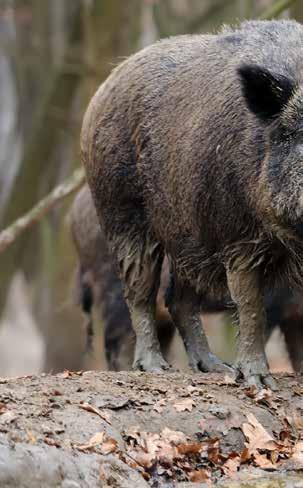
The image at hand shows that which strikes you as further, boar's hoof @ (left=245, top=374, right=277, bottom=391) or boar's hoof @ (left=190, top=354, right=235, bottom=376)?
boar's hoof @ (left=190, top=354, right=235, bottom=376)

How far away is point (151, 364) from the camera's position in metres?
8.46

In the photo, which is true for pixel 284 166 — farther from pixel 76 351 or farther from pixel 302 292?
pixel 76 351

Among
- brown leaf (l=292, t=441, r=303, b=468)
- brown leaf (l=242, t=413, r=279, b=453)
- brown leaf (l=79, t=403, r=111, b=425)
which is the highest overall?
brown leaf (l=79, t=403, r=111, b=425)

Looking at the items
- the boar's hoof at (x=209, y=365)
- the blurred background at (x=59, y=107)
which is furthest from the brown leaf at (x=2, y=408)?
the blurred background at (x=59, y=107)

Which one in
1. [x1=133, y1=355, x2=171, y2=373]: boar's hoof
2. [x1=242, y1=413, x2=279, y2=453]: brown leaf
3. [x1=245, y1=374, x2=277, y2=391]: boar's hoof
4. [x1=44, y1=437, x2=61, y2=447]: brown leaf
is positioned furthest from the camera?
[x1=133, y1=355, x2=171, y2=373]: boar's hoof

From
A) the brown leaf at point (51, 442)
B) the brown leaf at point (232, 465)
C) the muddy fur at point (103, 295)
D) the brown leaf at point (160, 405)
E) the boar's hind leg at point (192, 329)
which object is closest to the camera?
the brown leaf at point (51, 442)

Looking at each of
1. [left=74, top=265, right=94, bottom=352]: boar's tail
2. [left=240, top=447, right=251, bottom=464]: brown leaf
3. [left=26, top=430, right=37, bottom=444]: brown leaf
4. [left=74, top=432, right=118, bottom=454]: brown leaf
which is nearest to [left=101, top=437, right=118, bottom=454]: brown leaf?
[left=74, top=432, right=118, bottom=454]: brown leaf

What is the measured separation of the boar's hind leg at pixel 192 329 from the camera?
8.59 metres

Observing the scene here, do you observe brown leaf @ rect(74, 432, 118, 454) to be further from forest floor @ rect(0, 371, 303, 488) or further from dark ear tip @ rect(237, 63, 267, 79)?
dark ear tip @ rect(237, 63, 267, 79)

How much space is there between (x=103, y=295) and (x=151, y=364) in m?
3.49

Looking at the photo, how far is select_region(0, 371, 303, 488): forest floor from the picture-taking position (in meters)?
5.64

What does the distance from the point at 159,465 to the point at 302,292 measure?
2.47 metres

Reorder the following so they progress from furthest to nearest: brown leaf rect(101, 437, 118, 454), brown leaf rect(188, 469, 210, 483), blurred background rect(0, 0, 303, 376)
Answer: blurred background rect(0, 0, 303, 376), brown leaf rect(188, 469, 210, 483), brown leaf rect(101, 437, 118, 454)

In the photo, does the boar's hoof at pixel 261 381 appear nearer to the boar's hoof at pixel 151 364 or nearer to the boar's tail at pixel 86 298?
the boar's hoof at pixel 151 364
